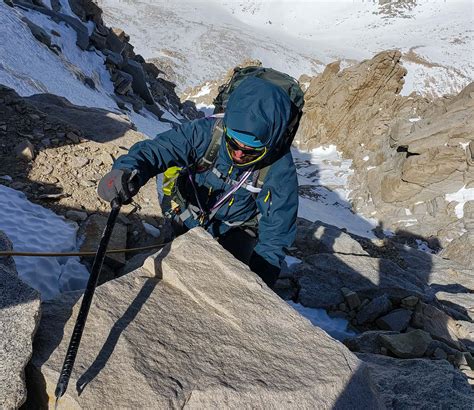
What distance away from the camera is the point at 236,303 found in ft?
10.2

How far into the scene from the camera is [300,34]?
124 metres

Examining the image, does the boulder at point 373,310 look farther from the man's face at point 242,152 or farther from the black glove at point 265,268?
the man's face at point 242,152

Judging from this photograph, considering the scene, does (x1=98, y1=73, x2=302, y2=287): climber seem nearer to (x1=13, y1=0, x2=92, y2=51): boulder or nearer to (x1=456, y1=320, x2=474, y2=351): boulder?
(x1=456, y1=320, x2=474, y2=351): boulder

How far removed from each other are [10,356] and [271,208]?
8.26 feet

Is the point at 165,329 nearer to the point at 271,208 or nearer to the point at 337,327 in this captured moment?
the point at 271,208

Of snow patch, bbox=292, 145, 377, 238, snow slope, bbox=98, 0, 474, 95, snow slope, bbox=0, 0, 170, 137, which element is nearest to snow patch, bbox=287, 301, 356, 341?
snow slope, bbox=0, 0, 170, 137

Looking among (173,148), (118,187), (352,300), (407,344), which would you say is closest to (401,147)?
(352,300)

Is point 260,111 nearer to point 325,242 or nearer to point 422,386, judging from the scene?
point 422,386

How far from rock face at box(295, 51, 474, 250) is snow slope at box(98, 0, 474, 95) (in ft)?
134

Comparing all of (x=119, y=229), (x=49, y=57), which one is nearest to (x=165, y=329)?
(x=119, y=229)

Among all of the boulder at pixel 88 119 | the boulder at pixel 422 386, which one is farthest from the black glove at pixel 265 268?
the boulder at pixel 88 119

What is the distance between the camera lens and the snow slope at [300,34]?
81.2m

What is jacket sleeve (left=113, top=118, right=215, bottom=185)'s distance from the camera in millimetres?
3836

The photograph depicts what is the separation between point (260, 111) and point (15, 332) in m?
2.32
